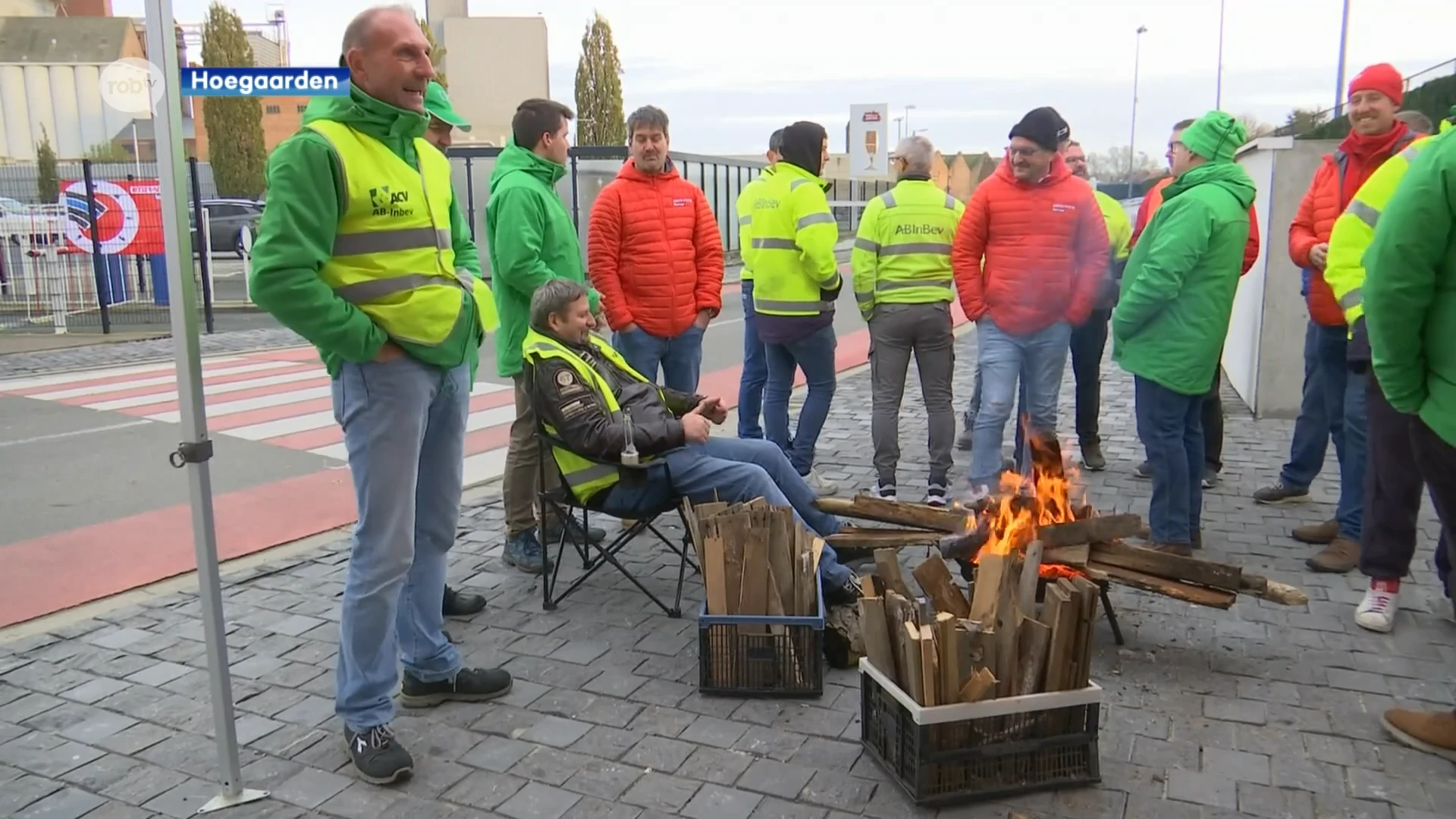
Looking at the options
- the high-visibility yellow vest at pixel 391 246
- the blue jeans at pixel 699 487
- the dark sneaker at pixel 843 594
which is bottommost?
the dark sneaker at pixel 843 594

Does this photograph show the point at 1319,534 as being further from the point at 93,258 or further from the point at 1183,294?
the point at 93,258

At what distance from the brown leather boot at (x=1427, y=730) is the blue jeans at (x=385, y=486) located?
3.11 metres

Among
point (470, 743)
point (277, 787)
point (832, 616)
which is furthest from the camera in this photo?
point (832, 616)

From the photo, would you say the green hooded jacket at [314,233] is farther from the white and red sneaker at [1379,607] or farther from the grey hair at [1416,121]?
the grey hair at [1416,121]

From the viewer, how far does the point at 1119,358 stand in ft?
16.2

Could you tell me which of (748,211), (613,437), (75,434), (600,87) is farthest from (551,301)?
(600,87)

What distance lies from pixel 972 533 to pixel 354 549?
2308 millimetres

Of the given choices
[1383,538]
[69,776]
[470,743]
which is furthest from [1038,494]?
[69,776]

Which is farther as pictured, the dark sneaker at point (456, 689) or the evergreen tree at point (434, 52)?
the dark sneaker at point (456, 689)

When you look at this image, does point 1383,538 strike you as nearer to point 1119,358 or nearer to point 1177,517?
point 1177,517

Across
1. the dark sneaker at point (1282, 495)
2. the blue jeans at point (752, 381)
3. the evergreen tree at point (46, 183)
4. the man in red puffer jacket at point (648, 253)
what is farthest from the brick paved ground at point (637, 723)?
the evergreen tree at point (46, 183)

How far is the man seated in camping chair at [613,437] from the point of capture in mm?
4172

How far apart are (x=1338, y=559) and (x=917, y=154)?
2954mm

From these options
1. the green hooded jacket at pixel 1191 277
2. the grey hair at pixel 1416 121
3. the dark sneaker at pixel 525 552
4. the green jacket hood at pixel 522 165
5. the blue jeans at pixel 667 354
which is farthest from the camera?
the blue jeans at pixel 667 354
